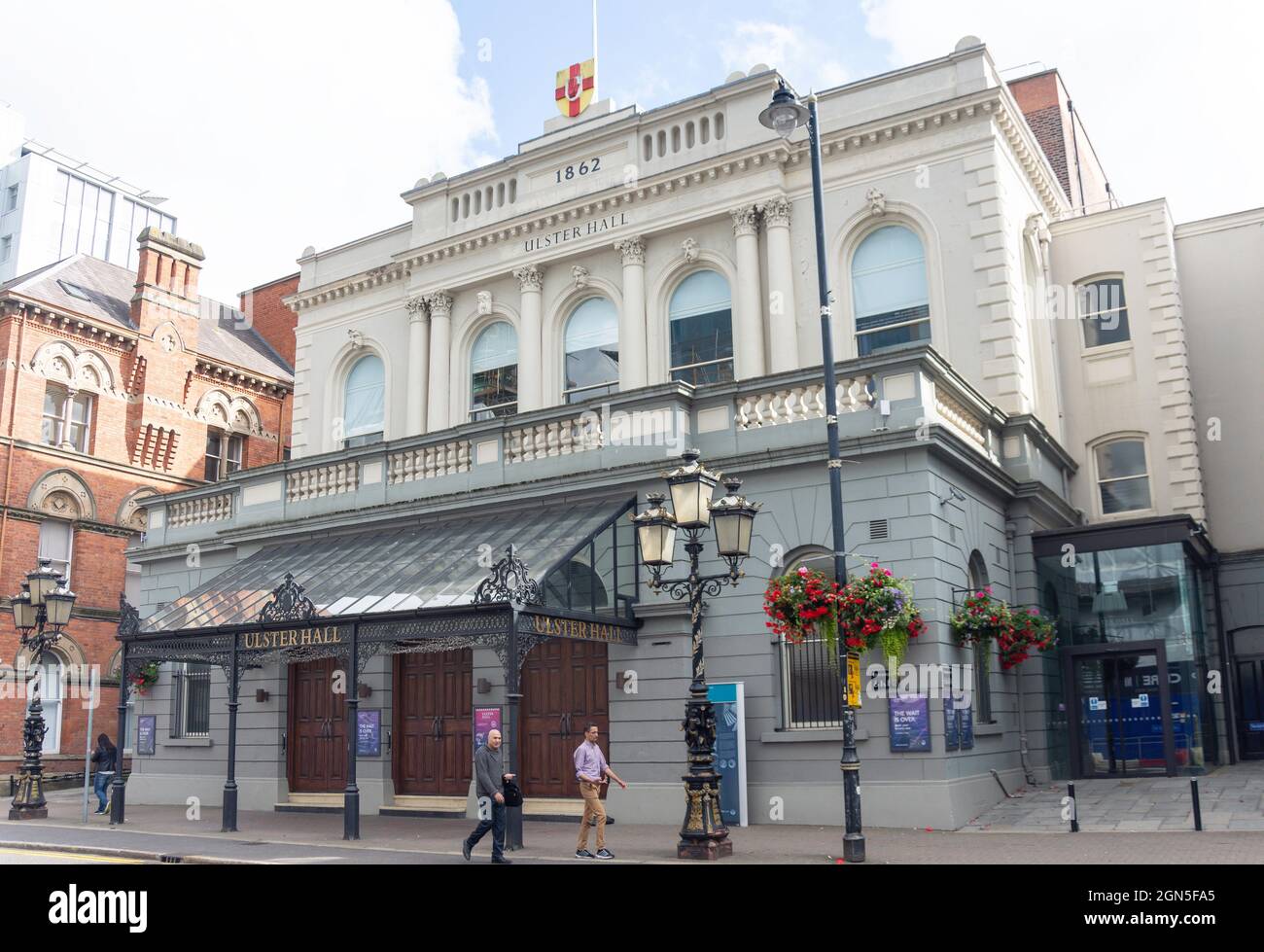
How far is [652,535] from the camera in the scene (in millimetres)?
14938

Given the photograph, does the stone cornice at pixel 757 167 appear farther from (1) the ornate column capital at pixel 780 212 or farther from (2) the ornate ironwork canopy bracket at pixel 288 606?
(2) the ornate ironwork canopy bracket at pixel 288 606

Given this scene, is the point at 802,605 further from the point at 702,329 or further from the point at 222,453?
the point at 222,453

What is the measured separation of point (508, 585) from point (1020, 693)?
9928mm

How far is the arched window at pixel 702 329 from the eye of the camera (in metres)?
24.8

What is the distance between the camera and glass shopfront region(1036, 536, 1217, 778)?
21.3 meters

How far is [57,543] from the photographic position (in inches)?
1455

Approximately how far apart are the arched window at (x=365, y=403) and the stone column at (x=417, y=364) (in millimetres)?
1425

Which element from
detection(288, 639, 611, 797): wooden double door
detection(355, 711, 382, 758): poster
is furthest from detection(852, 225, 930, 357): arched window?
detection(355, 711, 382, 758): poster

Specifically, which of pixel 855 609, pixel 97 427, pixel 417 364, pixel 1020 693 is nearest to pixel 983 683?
pixel 1020 693

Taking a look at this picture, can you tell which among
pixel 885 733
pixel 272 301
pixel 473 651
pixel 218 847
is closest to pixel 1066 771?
pixel 885 733

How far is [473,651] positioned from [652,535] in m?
7.46

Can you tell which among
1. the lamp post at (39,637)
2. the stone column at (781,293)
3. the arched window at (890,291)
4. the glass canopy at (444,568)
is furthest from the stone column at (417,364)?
the arched window at (890,291)

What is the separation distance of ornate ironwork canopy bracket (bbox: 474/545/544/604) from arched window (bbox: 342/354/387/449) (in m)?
13.9
